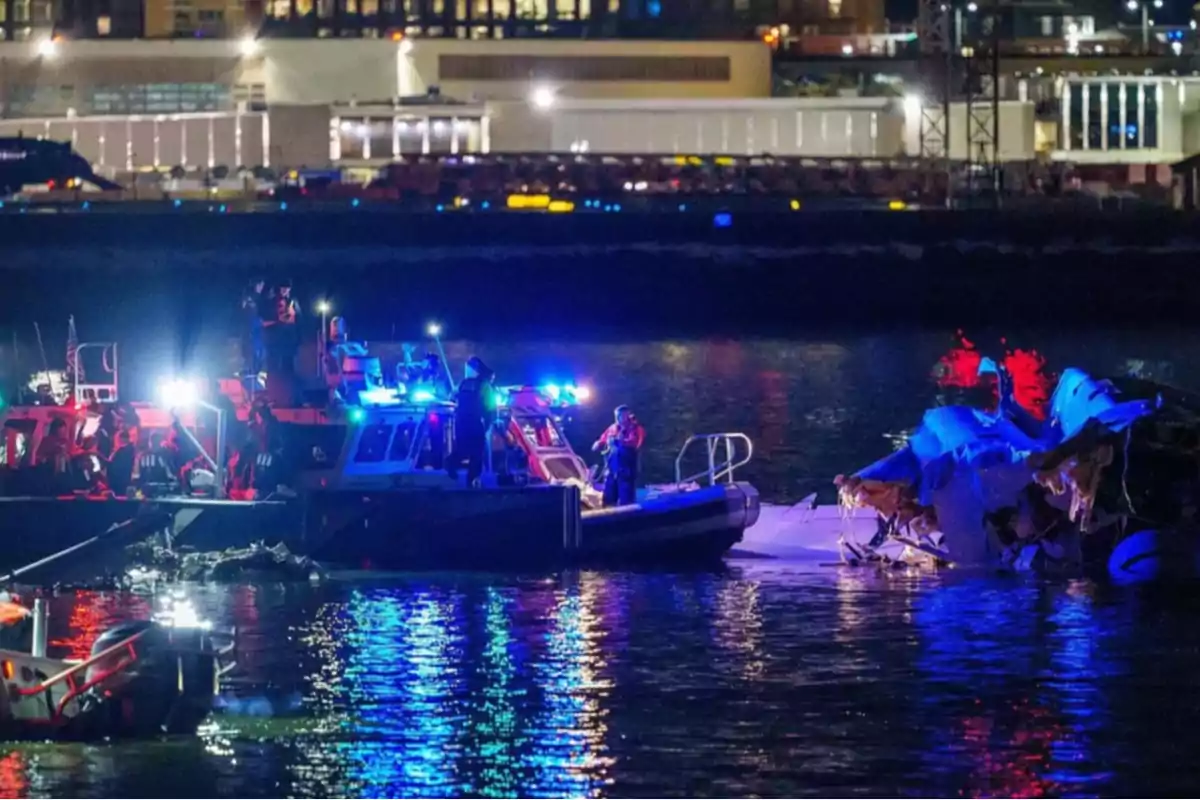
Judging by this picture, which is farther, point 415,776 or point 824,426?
point 824,426

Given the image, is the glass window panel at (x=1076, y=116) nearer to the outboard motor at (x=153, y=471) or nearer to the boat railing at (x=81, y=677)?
the outboard motor at (x=153, y=471)

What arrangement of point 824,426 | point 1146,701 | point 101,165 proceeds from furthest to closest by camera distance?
point 101,165
point 824,426
point 1146,701

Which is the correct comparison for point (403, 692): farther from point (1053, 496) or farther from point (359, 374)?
point (1053, 496)

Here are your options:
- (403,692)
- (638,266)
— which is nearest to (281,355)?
(403,692)

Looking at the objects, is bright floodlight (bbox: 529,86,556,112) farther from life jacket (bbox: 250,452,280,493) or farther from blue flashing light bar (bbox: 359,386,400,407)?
life jacket (bbox: 250,452,280,493)

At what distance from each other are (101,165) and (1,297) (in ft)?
70.9

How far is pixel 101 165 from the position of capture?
11344cm

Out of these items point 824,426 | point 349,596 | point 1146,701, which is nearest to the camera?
point 1146,701

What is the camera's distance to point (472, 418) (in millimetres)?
29453

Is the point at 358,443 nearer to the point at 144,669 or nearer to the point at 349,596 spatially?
the point at 349,596

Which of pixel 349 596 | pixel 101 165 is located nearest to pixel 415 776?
pixel 349 596

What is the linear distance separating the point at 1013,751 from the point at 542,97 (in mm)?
96608

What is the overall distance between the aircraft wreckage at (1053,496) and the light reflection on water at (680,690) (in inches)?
38.6

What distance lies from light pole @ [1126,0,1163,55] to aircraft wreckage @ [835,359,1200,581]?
4045 inches
